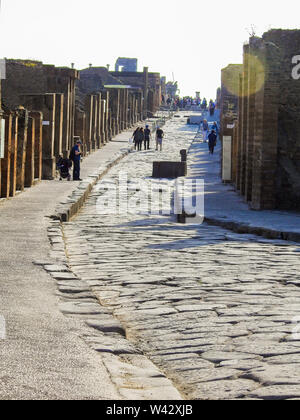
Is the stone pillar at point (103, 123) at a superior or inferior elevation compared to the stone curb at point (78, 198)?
superior

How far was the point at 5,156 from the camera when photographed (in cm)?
1823

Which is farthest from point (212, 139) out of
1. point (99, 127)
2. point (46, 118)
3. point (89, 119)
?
point (46, 118)

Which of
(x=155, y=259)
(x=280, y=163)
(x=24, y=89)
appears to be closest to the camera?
(x=155, y=259)

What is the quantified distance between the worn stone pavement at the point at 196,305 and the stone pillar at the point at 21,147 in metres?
6.08

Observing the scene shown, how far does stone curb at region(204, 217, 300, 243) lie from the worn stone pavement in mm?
579

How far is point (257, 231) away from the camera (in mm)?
14781

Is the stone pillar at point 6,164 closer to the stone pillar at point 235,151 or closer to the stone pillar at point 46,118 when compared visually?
the stone pillar at point 46,118

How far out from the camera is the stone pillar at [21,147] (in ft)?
68.3

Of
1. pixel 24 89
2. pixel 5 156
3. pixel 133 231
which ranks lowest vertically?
pixel 133 231

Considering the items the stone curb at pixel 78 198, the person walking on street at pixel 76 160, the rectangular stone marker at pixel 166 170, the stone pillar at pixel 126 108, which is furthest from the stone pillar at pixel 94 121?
the stone pillar at pixel 126 108

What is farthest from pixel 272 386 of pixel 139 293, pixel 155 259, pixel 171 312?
pixel 155 259

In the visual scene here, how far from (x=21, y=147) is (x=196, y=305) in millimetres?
13818
